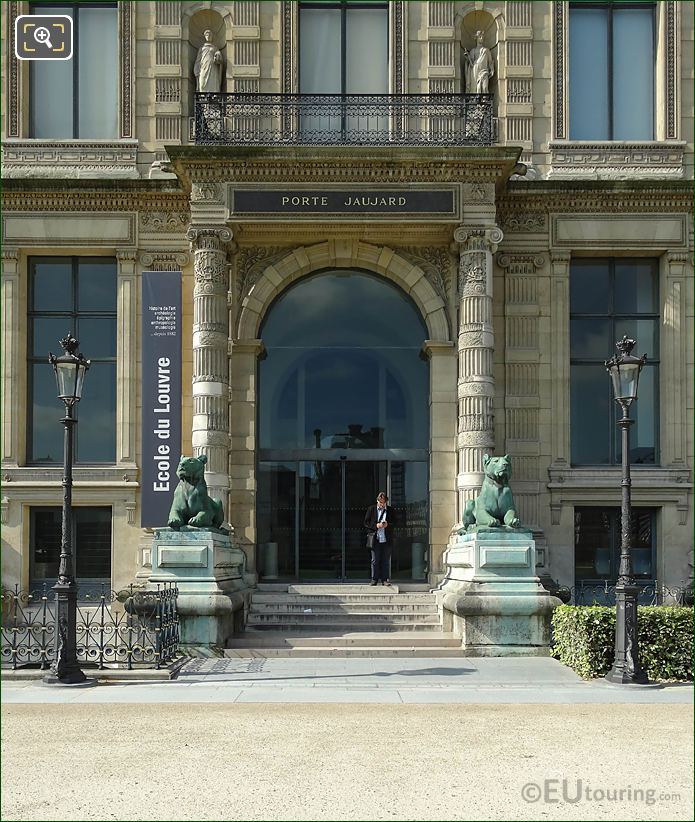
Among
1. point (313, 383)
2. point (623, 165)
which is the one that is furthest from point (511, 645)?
point (623, 165)

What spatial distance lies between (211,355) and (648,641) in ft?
37.9

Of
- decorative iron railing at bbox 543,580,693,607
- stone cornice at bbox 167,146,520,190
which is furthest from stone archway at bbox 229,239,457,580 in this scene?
decorative iron railing at bbox 543,580,693,607

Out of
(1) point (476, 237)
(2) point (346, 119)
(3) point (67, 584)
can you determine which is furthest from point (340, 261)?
(3) point (67, 584)

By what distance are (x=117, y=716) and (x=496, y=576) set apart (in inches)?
375

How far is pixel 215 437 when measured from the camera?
23953 millimetres

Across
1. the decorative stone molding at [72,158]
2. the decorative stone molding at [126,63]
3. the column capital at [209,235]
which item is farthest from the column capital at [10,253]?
the column capital at [209,235]

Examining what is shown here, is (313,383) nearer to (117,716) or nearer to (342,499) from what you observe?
(342,499)

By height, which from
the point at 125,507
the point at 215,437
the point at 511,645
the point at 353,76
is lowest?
the point at 511,645

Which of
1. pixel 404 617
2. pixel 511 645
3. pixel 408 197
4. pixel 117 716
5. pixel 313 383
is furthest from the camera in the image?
pixel 313 383

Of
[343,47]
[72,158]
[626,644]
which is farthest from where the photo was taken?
[343,47]

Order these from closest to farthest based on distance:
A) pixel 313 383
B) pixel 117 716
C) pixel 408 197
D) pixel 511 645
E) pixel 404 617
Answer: pixel 117 716, pixel 511 645, pixel 404 617, pixel 408 197, pixel 313 383

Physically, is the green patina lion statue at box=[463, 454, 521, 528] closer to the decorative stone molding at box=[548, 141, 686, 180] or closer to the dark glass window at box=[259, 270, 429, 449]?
the dark glass window at box=[259, 270, 429, 449]

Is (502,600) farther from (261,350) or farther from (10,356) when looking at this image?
(10,356)

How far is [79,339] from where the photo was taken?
26.4m
